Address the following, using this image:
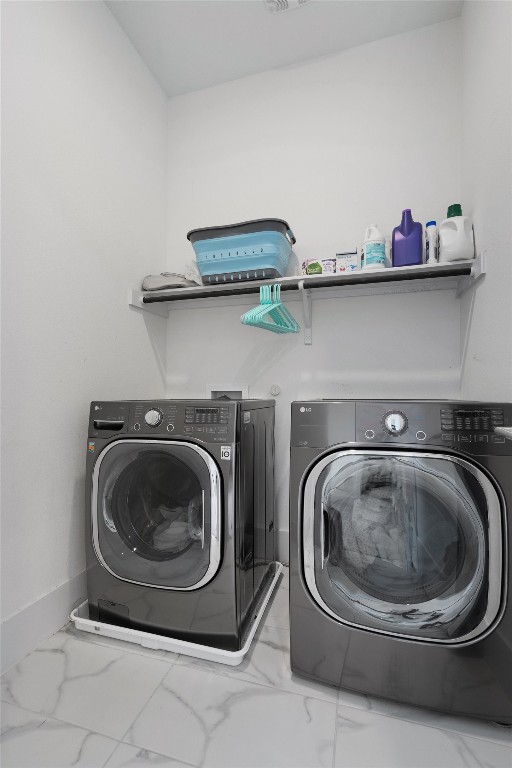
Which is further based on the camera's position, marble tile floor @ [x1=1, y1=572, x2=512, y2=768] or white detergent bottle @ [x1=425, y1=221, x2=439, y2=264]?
white detergent bottle @ [x1=425, y1=221, x2=439, y2=264]

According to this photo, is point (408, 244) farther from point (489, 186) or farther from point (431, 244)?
point (489, 186)

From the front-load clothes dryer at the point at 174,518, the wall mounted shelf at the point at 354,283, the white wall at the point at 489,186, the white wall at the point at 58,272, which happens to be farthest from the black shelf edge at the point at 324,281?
the front-load clothes dryer at the point at 174,518

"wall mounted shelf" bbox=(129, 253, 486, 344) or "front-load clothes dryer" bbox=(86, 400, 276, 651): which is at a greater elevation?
"wall mounted shelf" bbox=(129, 253, 486, 344)

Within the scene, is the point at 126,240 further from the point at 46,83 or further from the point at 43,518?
the point at 43,518

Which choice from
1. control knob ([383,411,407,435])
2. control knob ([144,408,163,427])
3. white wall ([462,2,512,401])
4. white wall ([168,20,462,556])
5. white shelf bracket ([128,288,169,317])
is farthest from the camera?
white shelf bracket ([128,288,169,317])

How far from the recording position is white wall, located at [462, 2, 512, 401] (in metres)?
1.18

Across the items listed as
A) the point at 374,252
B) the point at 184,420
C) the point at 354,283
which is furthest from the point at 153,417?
the point at 374,252

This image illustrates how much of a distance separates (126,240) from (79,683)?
1.93 metres

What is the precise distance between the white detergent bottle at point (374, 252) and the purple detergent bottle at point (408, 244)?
60 millimetres

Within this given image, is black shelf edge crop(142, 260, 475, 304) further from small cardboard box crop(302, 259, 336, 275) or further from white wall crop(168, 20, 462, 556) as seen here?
white wall crop(168, 20, 462, 556)

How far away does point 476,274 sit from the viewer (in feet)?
4.75

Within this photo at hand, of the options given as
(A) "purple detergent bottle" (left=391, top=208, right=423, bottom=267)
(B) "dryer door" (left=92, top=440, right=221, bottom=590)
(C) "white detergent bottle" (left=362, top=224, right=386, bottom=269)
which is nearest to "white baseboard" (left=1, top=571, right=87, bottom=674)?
(B) "dryer door" (left=92, top=440, right=221, bottom=590)

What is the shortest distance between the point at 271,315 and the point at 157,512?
1057 mm

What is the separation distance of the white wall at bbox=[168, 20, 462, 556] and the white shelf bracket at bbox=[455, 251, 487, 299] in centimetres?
13
